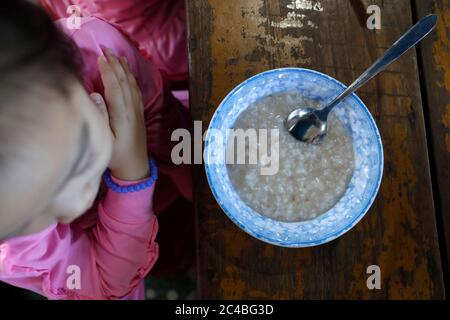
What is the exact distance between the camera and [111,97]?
2.15ft

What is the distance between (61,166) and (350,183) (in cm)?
40

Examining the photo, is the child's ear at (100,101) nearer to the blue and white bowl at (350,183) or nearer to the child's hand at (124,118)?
the child's hand at (124,118)

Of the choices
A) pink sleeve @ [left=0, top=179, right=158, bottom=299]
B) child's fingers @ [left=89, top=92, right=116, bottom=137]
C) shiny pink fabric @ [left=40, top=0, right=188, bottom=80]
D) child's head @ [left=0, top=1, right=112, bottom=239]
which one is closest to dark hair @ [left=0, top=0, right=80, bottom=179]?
child's head @ [left=0, top=1, right=112, bottom=239]

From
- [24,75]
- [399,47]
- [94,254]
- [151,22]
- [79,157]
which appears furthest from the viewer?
[151,22]

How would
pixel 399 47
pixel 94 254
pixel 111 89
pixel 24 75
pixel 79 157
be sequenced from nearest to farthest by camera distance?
pixel 24 75
pixel 79 157
pixel 399 47
pixel 111 89
pixel 94 254

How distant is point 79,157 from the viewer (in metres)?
0.44

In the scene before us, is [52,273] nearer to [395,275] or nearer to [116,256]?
[116,256]

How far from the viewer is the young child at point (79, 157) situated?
34cm

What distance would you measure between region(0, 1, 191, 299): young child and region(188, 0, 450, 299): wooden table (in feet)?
0.47

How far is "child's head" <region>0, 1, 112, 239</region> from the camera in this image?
12.9 inches

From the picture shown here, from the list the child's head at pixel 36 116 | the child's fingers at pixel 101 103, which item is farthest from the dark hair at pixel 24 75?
the child's fingers at pixel 101 103

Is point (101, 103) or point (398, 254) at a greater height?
point (101, 103)

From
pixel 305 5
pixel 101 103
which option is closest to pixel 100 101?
pixel 101 103

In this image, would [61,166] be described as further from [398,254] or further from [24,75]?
[398,254]
